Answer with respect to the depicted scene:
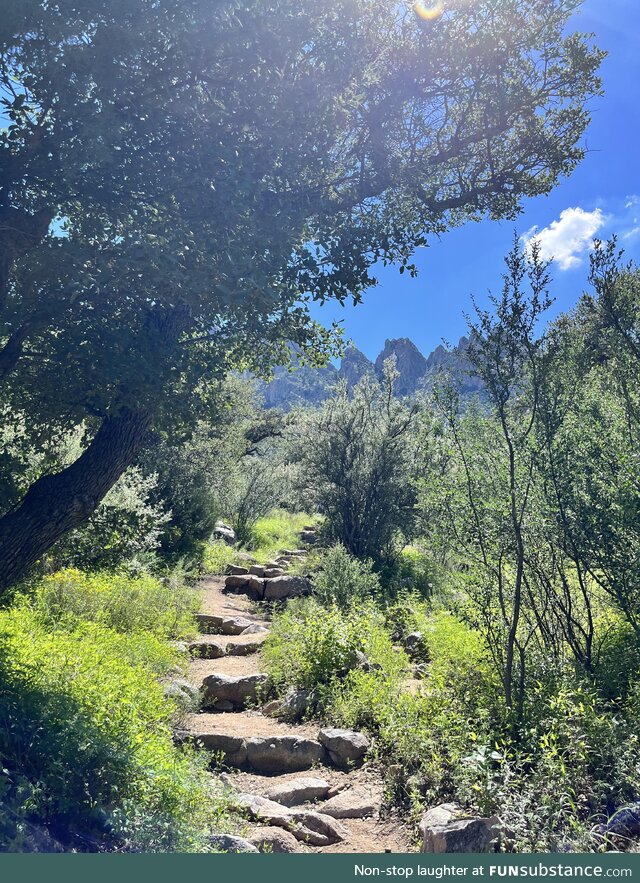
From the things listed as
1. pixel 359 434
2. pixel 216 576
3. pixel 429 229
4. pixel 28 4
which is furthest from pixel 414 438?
pixel 28 4

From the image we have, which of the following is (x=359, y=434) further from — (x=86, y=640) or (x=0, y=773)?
(x=0, y=773)

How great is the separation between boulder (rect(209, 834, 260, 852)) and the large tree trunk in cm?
266

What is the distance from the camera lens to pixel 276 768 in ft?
20.1

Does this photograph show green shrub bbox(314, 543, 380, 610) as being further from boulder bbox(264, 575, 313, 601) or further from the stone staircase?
the stone staircase

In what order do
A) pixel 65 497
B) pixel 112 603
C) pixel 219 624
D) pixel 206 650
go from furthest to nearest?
1. pixel 219 624
2. pixel 206 650
3. pixel 112 603
4. pixel 65 497

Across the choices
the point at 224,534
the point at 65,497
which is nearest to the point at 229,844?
the point at 65,497

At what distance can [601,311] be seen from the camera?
21.4 ft

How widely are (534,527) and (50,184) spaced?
5.92 meters

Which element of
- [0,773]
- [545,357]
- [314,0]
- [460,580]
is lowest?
[0,773]

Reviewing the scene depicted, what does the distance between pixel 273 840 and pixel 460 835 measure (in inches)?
56.8

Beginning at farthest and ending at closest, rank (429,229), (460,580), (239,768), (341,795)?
(460,580) → (239,768) → (429,229) → (341,795)

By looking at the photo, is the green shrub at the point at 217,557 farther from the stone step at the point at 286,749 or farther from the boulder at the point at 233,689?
the stone step at the point at 286,749

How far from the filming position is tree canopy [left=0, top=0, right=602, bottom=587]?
404 centimetres

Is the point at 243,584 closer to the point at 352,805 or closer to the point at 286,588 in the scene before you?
the point at 286,588
